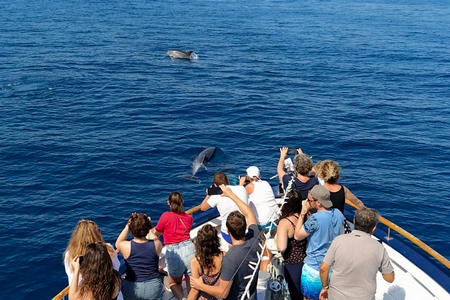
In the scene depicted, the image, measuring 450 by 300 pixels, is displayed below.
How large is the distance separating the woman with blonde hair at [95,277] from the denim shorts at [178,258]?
2.37 meters

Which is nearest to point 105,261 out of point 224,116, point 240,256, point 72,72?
point 240,256

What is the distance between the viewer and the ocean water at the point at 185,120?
68.0 feet

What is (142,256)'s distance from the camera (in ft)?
24.8

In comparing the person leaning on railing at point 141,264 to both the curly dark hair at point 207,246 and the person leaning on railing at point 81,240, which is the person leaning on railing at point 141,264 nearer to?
the person leaning on railing at point 81,240

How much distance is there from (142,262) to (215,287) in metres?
1.50

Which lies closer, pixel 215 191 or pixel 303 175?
pixel 215 191

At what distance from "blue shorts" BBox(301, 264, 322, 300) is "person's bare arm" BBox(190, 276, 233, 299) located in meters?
1.68

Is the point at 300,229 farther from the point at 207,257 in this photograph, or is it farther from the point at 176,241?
the point at 176,241

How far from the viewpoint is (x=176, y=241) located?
28.2ft

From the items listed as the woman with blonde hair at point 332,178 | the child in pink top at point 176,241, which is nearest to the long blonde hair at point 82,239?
the child in pink top at point 176,241

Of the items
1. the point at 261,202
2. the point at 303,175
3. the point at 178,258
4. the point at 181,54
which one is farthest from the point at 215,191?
the point at 181,54

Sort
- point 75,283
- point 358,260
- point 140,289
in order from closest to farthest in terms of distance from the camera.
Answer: point 75,283 < point 358,260 < point 140,289

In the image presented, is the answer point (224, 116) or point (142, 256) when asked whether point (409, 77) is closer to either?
point (224, 116)

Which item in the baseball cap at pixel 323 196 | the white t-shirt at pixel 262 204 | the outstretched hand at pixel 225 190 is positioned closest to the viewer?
the baseball cap at pixel 323 196
